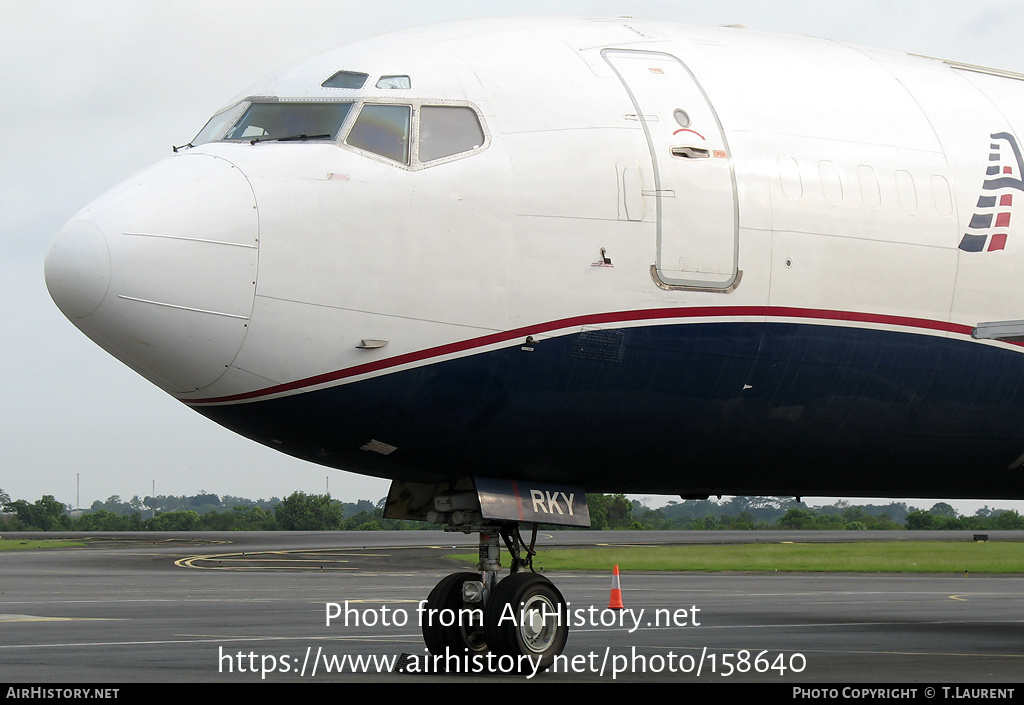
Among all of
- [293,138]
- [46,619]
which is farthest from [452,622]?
[46,619]

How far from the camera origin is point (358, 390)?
11.7 meters

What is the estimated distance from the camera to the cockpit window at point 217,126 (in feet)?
42.1

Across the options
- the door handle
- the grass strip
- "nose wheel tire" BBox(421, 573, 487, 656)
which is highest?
the door handle

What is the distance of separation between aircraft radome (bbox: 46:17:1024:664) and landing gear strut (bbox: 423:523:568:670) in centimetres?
4

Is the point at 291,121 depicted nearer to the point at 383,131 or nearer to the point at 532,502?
the point at 383,131

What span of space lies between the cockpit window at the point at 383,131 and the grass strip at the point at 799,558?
2640cm

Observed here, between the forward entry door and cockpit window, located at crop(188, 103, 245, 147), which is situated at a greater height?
cockpit window, located at crop(188, 103, 245, 147)

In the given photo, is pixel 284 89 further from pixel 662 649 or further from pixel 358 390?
pixel 662 649

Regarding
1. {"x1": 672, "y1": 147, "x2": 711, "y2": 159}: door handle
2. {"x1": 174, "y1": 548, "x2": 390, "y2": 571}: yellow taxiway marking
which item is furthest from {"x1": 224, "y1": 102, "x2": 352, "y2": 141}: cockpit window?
{"x1": 174, "y1": 548, "x2": 390, "y2": 571}: yellow taxiway marking

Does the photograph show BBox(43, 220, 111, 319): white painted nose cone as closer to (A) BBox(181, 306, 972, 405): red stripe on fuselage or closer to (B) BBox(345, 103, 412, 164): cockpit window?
(A) BBox(181, 306, 972, 405): red stripe on fuselage

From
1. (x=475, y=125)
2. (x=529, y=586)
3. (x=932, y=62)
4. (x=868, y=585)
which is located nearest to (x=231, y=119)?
(x=475, y=125)

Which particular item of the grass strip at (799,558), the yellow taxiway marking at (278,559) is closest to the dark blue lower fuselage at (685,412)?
the grass strip at (799,558)

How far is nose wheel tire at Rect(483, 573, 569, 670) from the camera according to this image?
13.1 metres

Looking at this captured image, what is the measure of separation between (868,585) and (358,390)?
2538cm
